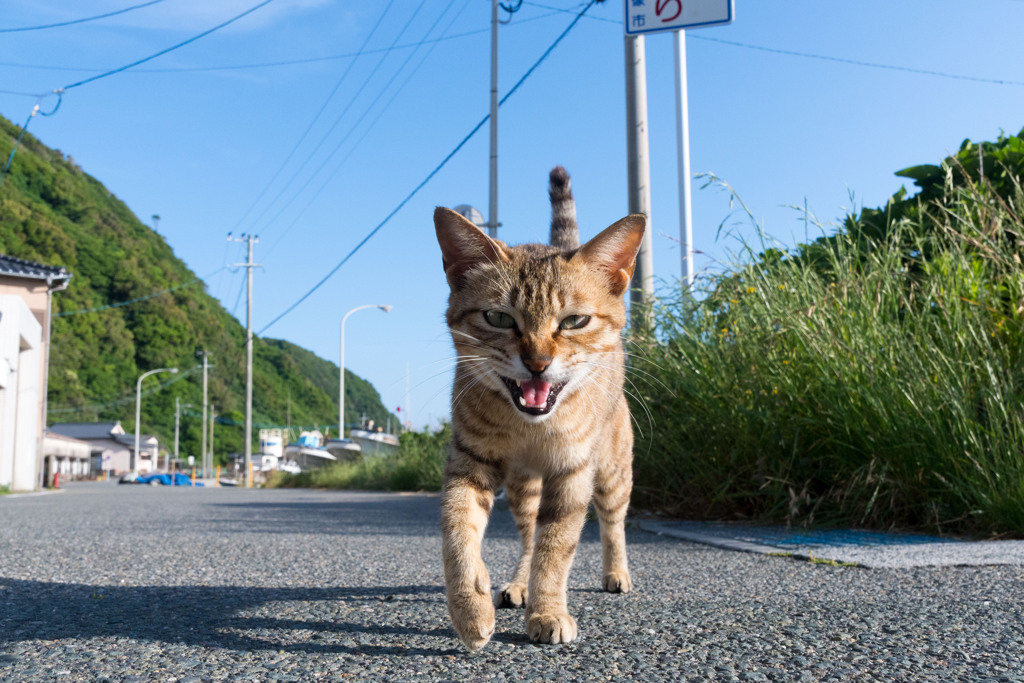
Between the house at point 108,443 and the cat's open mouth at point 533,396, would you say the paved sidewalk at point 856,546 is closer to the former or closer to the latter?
the cat's open mouth at point 533,396

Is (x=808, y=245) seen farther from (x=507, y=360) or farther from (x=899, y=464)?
(x=507, y=360)

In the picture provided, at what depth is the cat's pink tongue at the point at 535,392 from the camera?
2354 millimetres

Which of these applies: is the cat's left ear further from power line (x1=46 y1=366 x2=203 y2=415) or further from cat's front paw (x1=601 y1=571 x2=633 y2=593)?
power line (x1=46 y1=366 x2=203 y2=415)

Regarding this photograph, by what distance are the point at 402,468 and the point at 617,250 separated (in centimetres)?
1339

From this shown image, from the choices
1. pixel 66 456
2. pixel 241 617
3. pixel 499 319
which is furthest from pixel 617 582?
pixel 66 456

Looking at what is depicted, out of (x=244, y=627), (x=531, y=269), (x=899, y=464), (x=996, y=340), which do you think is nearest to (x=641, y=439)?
(x=899, y=464)

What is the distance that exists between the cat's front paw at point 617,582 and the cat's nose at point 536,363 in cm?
122

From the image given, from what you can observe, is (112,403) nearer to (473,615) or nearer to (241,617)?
(241,617)

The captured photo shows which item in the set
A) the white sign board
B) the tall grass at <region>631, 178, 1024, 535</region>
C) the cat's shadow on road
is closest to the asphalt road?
the cat's shadow on road

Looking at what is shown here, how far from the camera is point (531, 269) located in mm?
2672

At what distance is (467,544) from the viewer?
228 centimetres

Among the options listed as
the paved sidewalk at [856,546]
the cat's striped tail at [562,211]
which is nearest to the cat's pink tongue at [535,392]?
the cat's striped tail at [562,211]

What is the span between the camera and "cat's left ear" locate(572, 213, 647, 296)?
2.73 m

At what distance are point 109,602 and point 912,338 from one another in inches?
182
